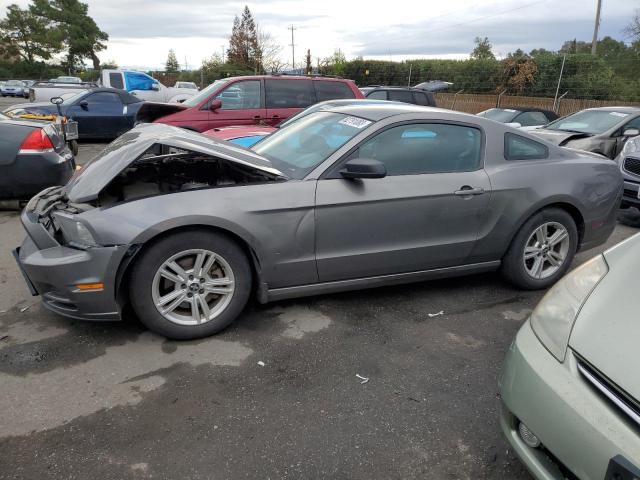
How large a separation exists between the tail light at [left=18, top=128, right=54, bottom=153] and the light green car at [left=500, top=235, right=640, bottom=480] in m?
5.96

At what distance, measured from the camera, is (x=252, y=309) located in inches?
145

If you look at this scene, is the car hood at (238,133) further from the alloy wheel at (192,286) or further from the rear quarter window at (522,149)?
the alloy wheel at (192,286)

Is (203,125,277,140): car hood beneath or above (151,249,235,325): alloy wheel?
above

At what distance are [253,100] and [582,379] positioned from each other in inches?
310

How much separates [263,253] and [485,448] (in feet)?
5.65

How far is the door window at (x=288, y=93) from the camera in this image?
8.76 meters

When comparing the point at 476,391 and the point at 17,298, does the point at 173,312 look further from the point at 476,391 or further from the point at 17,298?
the point at 476,391

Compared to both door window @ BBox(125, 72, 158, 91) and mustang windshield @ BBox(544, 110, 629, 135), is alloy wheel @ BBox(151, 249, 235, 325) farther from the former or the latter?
door window @ BBox(125, 72, 158, 91)

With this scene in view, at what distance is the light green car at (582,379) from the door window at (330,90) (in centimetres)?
760

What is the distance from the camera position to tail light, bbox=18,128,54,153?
19.3 feet

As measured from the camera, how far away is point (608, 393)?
5.21 feet

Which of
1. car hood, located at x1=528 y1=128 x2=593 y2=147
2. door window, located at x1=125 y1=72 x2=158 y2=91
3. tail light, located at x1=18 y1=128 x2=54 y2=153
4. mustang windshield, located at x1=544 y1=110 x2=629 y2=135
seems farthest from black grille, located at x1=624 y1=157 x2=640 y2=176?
door window, located at x1=125 y1=72 x2=158 y2=91

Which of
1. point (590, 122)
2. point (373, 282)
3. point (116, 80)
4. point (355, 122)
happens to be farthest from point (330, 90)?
point (116, 80)

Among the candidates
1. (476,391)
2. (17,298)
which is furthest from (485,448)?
(17,298)
